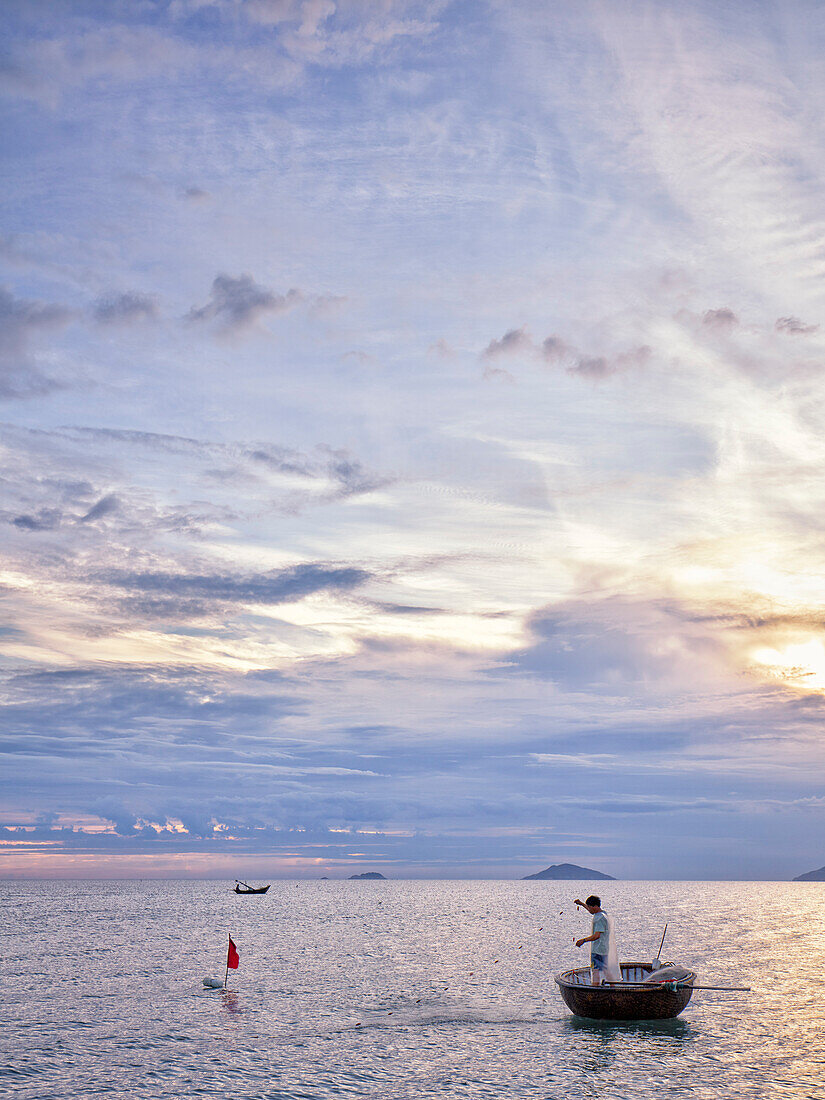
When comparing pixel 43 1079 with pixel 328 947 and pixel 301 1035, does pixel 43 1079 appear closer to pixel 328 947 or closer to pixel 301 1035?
pixel 301 1035

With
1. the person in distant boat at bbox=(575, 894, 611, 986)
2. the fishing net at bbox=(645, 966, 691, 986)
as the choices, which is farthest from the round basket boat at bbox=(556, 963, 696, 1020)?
the person in distant boat at bbox=(575, 894, 611, 986)

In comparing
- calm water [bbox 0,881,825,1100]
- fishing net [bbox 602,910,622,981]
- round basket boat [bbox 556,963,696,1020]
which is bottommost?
calm water [bbox 0,881,825,1100]

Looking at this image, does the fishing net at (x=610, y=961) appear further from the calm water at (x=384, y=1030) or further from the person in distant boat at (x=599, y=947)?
the calm water at (x=384, y=1030)

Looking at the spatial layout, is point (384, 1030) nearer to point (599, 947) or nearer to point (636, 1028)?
point (599, 947)

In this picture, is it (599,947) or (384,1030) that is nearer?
(599,947)

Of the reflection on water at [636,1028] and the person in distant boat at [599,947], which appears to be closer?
the person in distant boat at [599,947]

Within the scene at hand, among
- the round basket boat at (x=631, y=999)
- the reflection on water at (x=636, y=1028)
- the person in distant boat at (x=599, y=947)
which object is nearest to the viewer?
the round basket boat at (x=631, y=999)

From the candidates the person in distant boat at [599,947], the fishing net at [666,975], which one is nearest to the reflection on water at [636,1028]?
the fishing net at [666,975]

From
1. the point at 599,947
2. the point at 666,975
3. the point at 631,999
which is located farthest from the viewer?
the point at 666,975

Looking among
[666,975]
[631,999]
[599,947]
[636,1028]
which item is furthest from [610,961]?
[636,1028]

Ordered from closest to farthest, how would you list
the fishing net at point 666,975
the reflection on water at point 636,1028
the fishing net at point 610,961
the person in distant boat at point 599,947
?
the person in distant boat at point 599,947
the fishing net at point 610,961
the reflection on water at point 636,1028
the fishing net at point 666,975

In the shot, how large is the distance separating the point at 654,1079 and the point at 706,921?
428 ft

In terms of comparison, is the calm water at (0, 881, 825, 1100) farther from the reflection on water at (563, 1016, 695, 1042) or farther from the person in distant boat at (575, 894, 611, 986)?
the person in distant boat at (575, 894, 611, 986)

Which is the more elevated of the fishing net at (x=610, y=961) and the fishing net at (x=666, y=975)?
the fishing net at (x=610, y=961)
